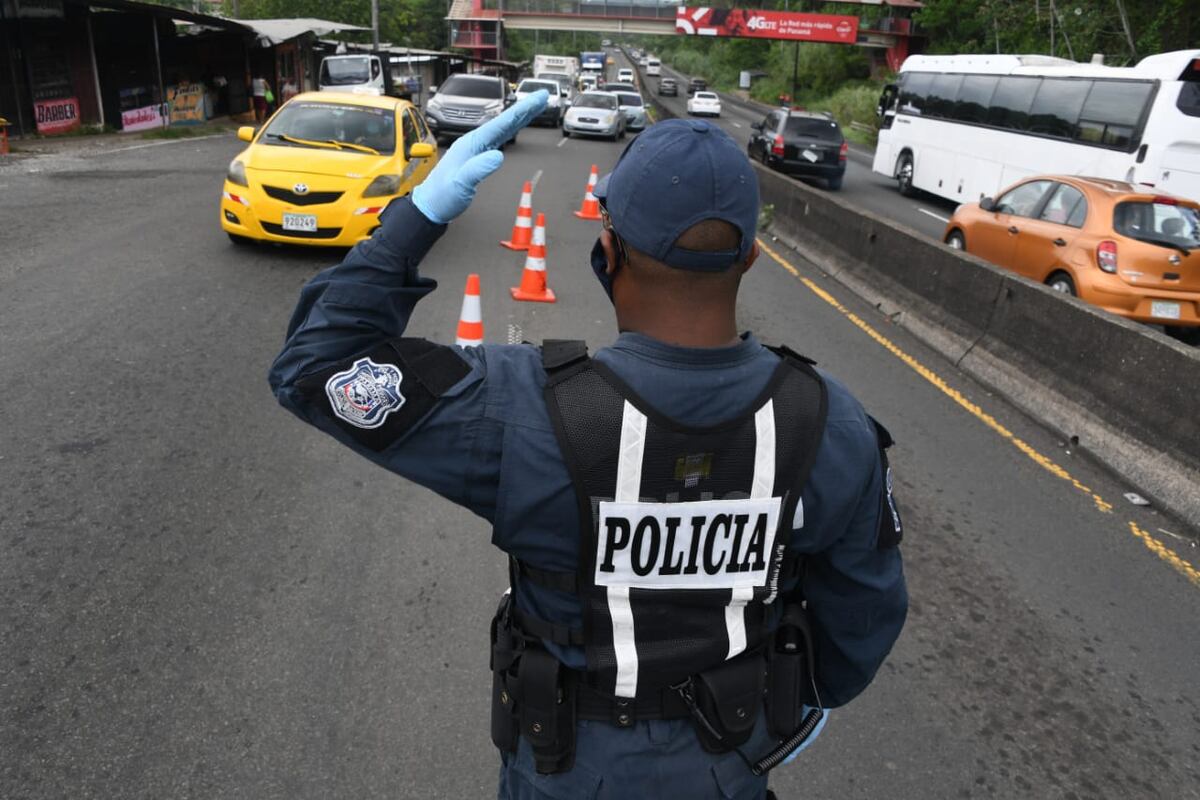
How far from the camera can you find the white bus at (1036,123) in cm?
1391

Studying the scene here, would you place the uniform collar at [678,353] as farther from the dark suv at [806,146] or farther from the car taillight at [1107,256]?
the dark suv at [806,146]

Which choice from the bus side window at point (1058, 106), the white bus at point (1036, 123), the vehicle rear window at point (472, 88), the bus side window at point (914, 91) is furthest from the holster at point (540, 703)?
→ the vehicle rear window at point (472, 88)

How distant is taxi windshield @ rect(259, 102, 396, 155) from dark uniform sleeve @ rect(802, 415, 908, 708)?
32.4 ft

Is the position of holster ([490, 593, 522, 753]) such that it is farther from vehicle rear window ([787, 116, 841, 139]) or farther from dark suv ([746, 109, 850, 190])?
vehicle rear window ([787, 116, 841, 139])

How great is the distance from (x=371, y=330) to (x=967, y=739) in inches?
112

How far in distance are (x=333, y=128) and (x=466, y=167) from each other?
33.4 ft

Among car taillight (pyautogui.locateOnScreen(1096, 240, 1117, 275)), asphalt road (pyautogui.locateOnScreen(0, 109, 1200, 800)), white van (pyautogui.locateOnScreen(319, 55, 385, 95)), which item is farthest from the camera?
white van (pyautogui.locateOnScreen(319, 55, 385, 95))

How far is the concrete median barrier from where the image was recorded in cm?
581

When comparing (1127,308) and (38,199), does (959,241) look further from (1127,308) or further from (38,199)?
(38,199)

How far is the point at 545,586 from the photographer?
1.65 metres

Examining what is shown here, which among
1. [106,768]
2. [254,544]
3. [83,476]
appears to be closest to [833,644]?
[106,768]

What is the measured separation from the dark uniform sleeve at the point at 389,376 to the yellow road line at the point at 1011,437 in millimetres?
4633

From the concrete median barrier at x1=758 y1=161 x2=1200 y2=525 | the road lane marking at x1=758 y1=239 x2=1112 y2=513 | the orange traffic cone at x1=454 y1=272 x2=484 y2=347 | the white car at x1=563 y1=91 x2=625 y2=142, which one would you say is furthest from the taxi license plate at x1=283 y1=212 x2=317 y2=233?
the white car at x1=563 y1=91 x2=625 y2=142

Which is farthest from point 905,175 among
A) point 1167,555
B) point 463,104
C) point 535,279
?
point 1167,555
